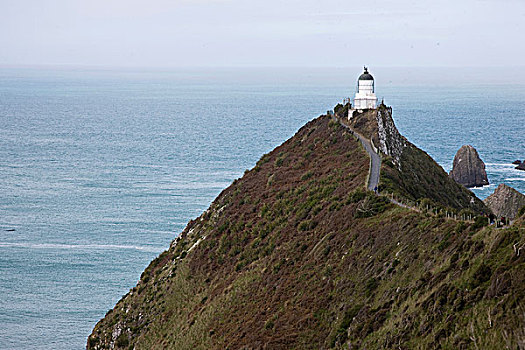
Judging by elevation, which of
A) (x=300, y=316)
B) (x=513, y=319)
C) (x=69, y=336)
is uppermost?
(x=513, y=319)

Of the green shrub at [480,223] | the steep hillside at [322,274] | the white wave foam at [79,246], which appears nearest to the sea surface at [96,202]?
the white wave foam at [79,246]

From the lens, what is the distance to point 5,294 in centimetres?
7106

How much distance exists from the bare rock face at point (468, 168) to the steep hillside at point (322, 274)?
4287 centimetres

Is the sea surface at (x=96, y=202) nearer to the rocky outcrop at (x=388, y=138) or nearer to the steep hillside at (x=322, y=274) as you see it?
the steep hillside at (x=322, y=274)

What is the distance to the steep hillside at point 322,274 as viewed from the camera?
24.4 meters

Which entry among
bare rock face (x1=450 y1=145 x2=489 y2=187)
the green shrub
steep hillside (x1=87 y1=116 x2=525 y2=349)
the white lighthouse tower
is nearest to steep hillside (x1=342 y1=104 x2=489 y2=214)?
the white lighthouse tower

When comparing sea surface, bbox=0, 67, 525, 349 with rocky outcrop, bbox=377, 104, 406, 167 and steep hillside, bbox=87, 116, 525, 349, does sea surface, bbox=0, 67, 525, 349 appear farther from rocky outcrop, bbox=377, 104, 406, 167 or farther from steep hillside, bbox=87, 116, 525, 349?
rocky outcrop, bbox=377, 104, 406, 167

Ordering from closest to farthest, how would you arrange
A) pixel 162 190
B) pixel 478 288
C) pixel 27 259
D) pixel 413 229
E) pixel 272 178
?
pixel 478 288 → pixel 413 229 → pixel 272 178 → pixel 27 259 → pixel 162 190

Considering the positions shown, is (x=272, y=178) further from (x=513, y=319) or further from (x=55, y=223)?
(x=55, y=223)

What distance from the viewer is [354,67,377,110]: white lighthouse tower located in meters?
61.8

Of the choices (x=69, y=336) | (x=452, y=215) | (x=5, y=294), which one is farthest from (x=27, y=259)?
(x=452, y=215)

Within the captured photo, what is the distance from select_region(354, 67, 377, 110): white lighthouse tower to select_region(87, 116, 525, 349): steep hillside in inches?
114

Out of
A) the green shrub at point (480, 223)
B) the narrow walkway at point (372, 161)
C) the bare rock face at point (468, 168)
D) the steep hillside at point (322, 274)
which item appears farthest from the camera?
the bare rock face at point (468, 168)

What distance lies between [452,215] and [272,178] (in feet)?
90.2
